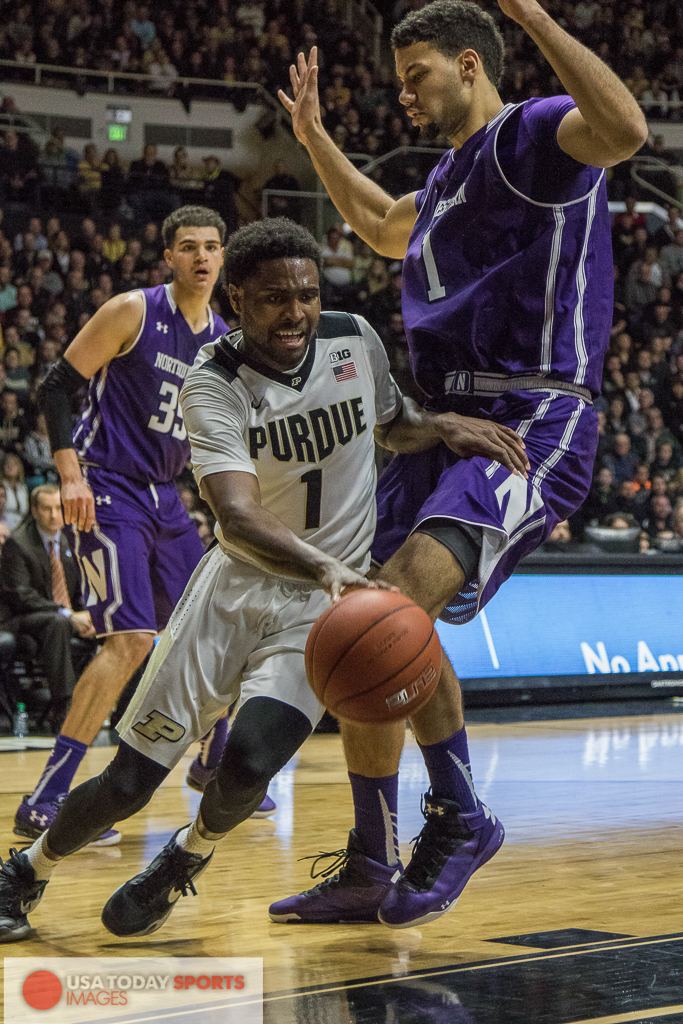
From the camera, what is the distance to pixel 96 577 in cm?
460

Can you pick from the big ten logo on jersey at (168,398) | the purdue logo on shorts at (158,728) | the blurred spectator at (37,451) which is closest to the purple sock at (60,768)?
the big ten logo on jersey at (168,398)

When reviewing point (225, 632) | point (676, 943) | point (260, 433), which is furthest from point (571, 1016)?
point (260, 433)

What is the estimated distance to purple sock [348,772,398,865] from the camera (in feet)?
10.8

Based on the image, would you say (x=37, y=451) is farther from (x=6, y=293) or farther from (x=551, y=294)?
(x=551, y=294)

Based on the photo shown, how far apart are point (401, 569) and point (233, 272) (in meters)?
0.91

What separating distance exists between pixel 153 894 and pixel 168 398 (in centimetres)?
227

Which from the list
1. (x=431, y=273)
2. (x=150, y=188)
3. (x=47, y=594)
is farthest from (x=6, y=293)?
(x=431, y=273)

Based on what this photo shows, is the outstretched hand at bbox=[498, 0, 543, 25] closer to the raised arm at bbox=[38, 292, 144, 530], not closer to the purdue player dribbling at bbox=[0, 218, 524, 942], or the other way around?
the purdue player dribbling at bbox=[0, 218, 524, 942]

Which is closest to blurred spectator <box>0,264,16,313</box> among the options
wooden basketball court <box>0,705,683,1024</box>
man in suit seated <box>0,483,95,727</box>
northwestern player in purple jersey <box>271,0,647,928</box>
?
man in suit seated <box>0,483,95,727</box>

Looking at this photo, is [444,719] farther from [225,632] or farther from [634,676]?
[634,676]

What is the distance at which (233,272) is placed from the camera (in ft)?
10.4

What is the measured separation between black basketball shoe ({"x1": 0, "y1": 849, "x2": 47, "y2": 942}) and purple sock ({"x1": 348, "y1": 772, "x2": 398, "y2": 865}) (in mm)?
858

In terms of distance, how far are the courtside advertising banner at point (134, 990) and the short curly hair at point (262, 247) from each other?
1.69 meters

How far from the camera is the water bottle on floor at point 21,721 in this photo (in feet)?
24.7
